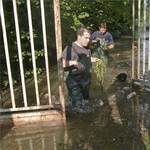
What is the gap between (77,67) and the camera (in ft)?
15.1

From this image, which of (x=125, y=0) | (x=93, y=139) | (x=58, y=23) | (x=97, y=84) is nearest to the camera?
(x=93, y=139)

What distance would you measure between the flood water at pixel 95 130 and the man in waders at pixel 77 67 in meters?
0.39

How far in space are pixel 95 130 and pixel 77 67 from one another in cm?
150

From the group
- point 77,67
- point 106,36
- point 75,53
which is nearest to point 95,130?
point 77,67

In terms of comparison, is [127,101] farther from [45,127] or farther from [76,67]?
[45,127]

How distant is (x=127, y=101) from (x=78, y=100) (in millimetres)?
1316

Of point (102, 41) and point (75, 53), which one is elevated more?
point (102, 41)

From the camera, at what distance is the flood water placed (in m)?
3.27

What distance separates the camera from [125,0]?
1262cm

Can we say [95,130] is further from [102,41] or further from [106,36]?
[106,36]

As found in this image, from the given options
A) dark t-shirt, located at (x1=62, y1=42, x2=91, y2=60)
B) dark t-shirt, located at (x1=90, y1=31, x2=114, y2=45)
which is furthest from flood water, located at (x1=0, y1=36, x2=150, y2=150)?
dark t-shirt, located at (x1=90, y1=31, x2=114, y2=45)

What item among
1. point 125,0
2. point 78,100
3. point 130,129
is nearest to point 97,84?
point 78,100

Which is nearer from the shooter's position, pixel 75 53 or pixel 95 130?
pixel 95 130

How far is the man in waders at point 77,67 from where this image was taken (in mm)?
4480
